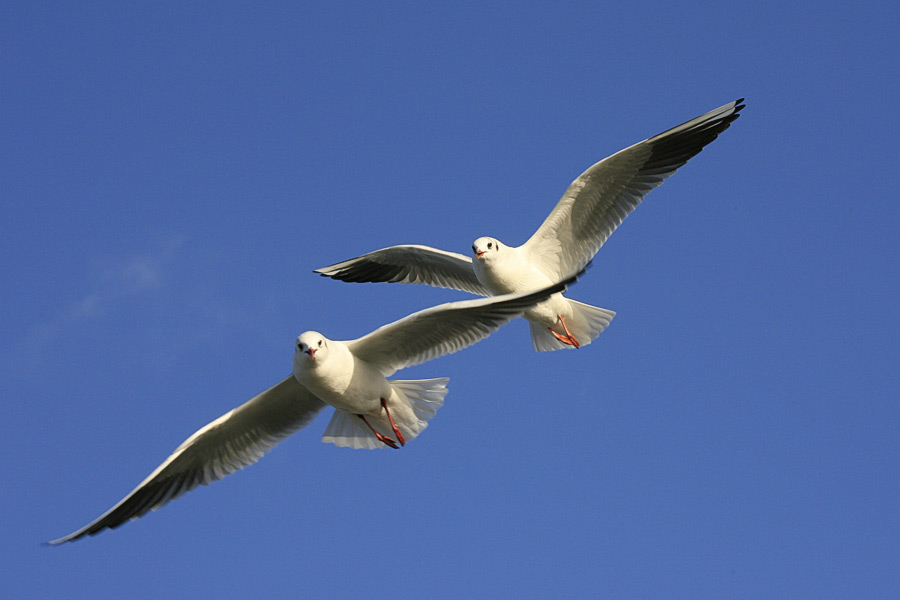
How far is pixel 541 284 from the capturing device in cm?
982

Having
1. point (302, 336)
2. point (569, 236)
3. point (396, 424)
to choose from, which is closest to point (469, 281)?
point (569, 236)

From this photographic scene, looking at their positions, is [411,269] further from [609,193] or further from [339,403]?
[339,403]

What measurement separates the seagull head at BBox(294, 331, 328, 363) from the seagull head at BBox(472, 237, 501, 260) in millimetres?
2220

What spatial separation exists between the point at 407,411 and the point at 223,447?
1661 millimetres

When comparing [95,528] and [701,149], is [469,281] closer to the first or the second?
[701,149]

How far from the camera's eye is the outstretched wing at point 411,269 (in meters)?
11.2

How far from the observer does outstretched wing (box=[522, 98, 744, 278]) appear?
10094 mm

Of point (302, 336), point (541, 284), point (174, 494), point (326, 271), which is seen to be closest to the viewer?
point (302, 336)

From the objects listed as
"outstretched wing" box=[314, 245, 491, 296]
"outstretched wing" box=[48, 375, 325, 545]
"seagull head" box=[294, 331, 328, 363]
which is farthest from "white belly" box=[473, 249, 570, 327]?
"seagull head" box=[294, 331, 328, 363]

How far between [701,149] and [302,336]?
15.1 ft

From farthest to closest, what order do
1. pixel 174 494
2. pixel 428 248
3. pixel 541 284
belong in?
1. pixel 428 248
2. pixel 541 284
3. pixel 174 494

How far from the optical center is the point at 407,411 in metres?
8.96

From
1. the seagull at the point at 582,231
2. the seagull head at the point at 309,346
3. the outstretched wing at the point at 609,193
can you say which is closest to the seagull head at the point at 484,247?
the seagull at the point at 582,231

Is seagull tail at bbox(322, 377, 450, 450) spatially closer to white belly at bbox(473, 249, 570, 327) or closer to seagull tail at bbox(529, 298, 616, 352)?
white belly at bbox(473, 249, 570, 327)
